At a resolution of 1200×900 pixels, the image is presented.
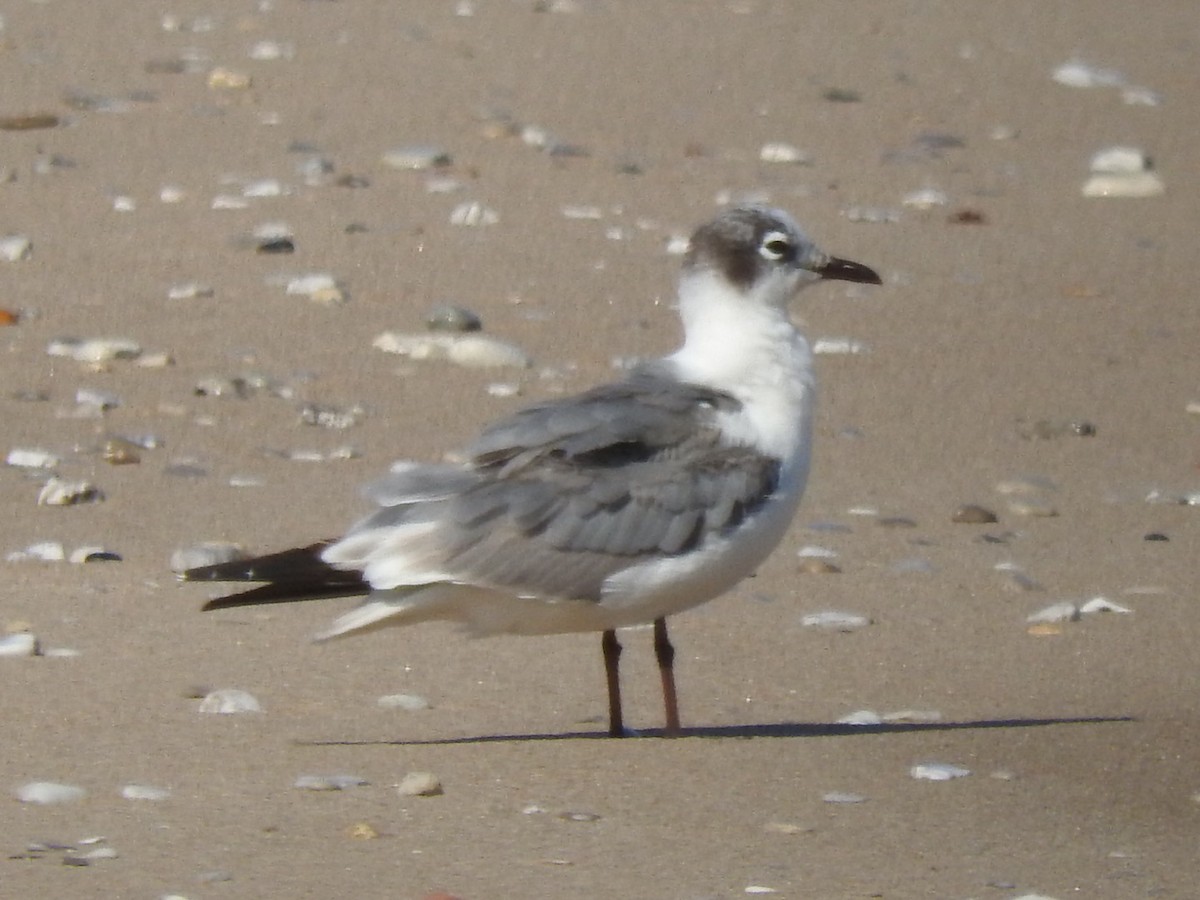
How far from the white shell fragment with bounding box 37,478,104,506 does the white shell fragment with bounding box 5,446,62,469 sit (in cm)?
27

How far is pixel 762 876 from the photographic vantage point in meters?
4.77

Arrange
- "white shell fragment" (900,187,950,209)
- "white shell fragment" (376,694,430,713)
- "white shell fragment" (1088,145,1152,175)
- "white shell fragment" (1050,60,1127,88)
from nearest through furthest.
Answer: "white shell fragment" (376,694,430,713) < "white shell fragment" (900,187,950,209) < "white shell fragment" (1088,145,1152,175) < "white shell fragment" (1050,60,1127,88)

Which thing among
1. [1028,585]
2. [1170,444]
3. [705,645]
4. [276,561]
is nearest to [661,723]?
[705,645]

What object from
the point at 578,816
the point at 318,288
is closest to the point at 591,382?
the point at 318,288

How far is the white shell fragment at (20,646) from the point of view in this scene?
6.29 metres

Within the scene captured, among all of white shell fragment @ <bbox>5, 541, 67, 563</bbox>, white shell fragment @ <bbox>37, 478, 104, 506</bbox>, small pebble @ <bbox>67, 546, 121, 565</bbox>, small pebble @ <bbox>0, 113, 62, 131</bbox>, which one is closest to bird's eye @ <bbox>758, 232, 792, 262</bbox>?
small pebble @ <bbox>67, 546, 121, 565</bbox>

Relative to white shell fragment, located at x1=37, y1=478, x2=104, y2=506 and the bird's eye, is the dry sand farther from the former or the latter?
the bird's eye

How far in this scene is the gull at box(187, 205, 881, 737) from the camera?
18.6ft

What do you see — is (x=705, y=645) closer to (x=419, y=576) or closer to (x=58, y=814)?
(x=419, y=576)

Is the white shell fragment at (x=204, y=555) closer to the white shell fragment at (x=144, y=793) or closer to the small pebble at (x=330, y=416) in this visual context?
the small pebble at (x=330, y=416)

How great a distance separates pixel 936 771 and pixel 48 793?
190cm

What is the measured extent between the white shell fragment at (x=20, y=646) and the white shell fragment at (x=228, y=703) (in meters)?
0.58

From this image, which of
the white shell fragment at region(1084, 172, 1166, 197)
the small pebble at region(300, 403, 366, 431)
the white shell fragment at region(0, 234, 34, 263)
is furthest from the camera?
the white shell fragment at region(1084, 172, 1166, 197)

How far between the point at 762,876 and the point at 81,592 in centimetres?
282
